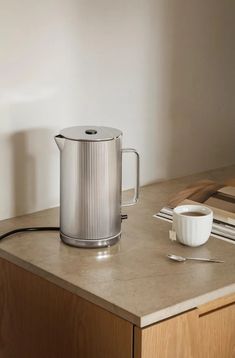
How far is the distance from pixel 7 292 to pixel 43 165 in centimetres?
36

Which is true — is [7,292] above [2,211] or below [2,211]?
below

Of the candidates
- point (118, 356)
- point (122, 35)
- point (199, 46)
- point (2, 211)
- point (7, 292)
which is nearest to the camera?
point (118, 356)

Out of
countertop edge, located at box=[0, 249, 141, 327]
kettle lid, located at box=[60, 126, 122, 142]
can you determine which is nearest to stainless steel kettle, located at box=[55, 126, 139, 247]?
kettle lid, located at box=[60, 126, 122, 142]

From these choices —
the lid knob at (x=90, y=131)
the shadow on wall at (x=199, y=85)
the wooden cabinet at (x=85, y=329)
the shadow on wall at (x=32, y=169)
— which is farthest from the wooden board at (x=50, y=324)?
the shadow on wall at (x=199, y=85)

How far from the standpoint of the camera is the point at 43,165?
1.88 m

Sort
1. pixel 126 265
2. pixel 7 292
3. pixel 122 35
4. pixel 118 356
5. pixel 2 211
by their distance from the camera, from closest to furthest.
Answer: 1. pixel 118 356
2. pixel 126 265
3. pixel 7 292
4. pixel 2 211
5. pixel 122 35

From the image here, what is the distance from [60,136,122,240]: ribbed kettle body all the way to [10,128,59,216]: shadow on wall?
0.22 m

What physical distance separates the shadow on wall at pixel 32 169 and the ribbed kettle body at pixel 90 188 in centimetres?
22

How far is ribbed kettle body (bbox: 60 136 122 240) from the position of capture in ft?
5.24

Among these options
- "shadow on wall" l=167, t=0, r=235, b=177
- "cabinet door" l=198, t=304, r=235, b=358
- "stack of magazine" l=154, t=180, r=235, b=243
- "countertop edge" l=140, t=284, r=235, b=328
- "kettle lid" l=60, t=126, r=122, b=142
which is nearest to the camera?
"countertop edge" l=140, t=284, r=235, b=328

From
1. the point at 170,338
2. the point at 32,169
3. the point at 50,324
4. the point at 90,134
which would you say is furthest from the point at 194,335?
the point at 32,169

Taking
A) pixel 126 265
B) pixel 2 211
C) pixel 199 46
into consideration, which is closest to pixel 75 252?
pixel 126 265

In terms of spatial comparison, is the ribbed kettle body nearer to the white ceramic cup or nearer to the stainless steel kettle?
the stainless steel kettle

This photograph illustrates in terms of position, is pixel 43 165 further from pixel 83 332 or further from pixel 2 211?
pixel 83 332
